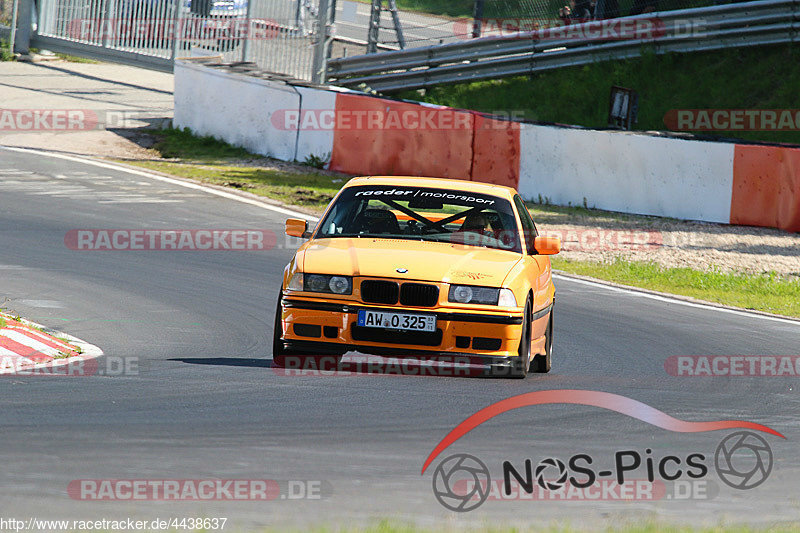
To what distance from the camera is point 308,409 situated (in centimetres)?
695

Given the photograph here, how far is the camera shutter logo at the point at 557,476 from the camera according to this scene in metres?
5.57

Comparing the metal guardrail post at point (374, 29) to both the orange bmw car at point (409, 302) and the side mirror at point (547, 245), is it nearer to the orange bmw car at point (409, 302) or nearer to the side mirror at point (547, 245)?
the side mirror at point (547, 245)

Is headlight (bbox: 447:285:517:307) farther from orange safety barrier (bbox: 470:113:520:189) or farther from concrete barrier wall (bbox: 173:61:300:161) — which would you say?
concrete barrier wall (bbox: 173:61:300:161)

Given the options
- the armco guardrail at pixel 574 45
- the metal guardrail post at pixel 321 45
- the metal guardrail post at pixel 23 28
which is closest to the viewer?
the armco guardrail at pixel 574 45

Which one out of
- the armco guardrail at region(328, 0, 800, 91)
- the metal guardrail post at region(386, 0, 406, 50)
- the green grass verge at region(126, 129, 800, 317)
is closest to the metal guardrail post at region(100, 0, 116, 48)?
the green grass verge at region(126, 129, 800, 317)

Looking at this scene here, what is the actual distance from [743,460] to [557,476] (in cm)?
123

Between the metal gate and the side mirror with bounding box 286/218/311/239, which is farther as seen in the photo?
the metal gate

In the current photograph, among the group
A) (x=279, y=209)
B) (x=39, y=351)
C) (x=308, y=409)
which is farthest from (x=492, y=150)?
(x=308, y=409)

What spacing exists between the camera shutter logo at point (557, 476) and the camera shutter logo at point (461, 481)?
25 cm

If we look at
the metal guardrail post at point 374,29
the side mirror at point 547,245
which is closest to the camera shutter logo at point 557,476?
the side mirror at point 547,245

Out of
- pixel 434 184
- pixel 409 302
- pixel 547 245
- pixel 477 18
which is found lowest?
pixel 409 302

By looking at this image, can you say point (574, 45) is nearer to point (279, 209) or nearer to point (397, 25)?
point (397, 25)

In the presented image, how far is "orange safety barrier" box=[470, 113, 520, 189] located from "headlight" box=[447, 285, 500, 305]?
436 inches

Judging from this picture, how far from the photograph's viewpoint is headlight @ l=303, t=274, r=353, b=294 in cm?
812
